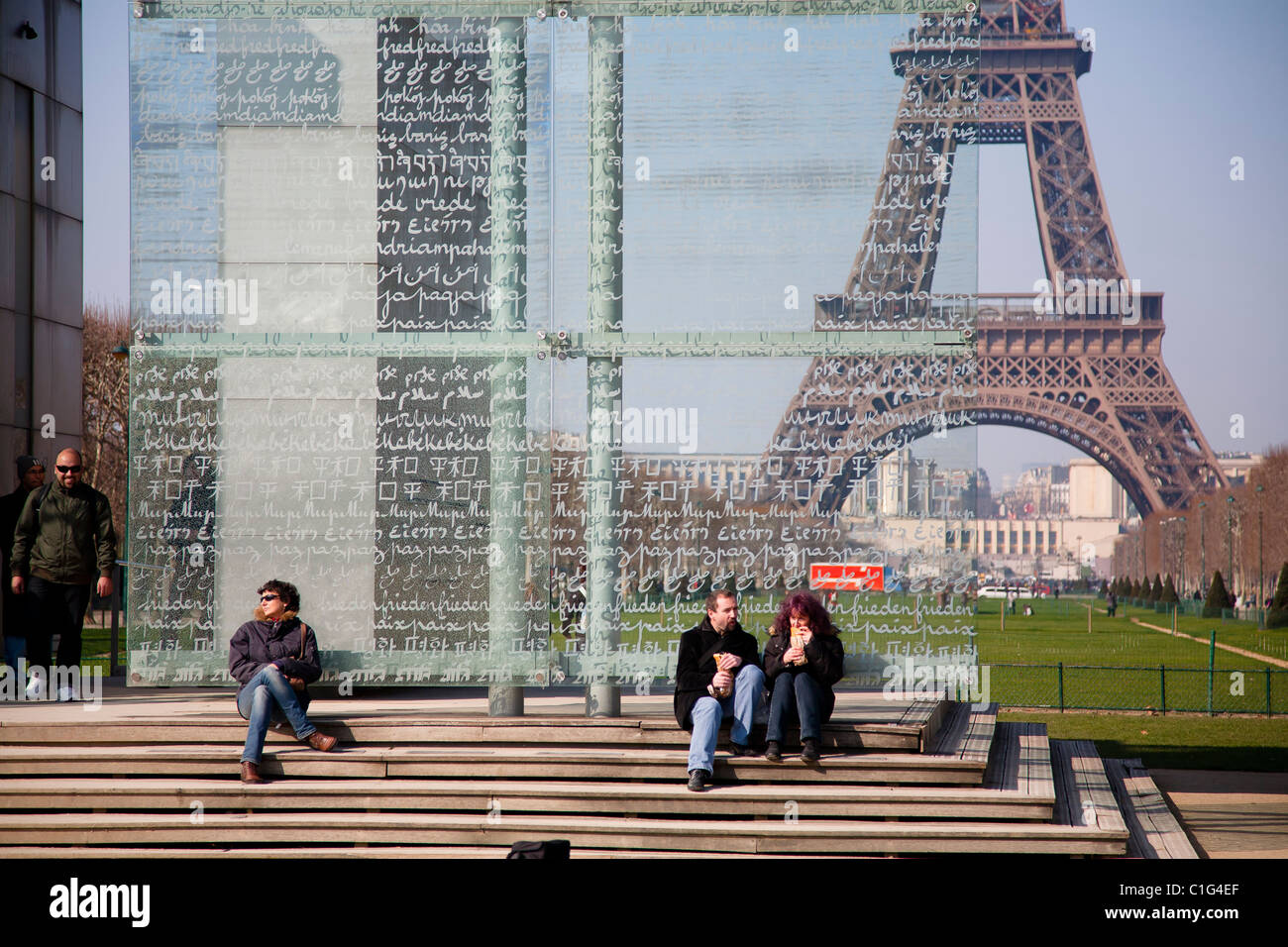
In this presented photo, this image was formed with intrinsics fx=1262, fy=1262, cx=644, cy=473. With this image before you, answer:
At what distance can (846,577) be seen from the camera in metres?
7.88

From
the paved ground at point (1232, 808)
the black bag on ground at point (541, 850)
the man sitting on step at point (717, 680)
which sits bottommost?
the paved ground at point (1232, 808)

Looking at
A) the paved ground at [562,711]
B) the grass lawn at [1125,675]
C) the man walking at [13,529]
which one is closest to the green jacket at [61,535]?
the man walking at [13,529]

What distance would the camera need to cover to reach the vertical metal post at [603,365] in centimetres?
771

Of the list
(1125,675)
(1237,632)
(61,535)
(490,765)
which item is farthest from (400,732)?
(1237,632)

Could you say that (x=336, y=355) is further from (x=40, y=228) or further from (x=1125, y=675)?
(x=1125, y=675)

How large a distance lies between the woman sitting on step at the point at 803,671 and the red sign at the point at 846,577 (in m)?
0.59

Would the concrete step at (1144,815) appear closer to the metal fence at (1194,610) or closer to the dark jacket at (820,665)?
the dark jacket at (820,665)

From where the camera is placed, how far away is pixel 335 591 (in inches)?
308
